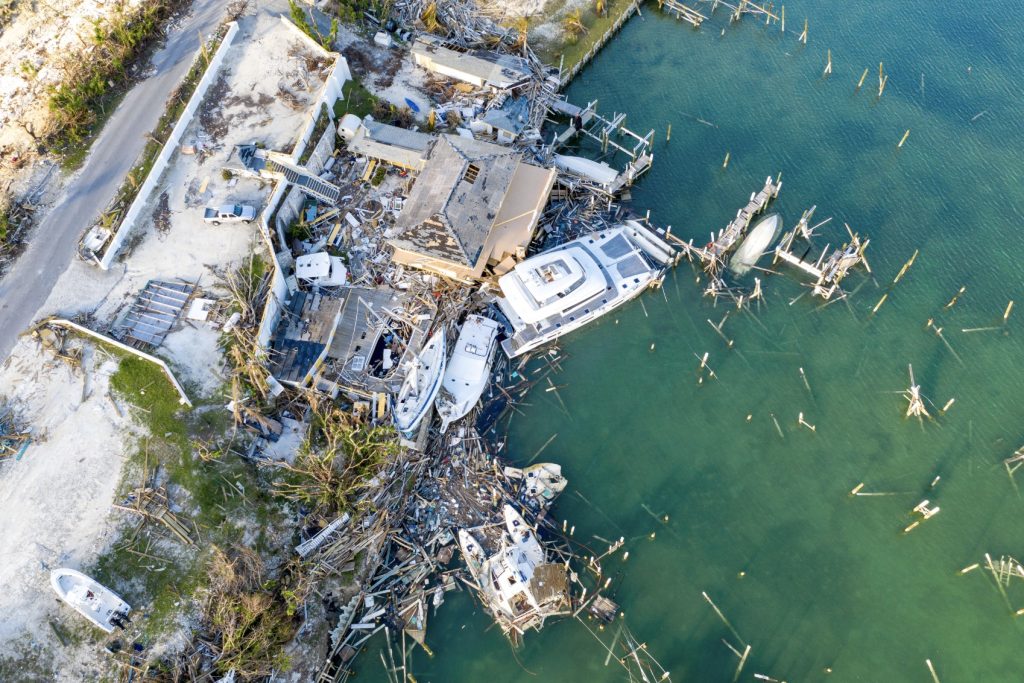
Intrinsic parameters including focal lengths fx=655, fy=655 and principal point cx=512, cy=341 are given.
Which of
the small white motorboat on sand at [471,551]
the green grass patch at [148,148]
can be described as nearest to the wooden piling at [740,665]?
the small white motorboat on sand at [471,551]

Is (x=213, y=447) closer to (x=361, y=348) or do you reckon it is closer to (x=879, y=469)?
(x=361, y=348)

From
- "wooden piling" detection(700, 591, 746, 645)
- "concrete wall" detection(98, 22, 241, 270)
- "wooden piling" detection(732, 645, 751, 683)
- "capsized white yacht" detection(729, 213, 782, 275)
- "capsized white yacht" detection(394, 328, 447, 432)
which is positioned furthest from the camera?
"capsized white yacht" detection(729, 213, 782, 275)

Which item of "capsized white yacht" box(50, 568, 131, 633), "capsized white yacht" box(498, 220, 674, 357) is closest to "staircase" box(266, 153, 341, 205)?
"capsized white yacht" box(498, 220, 674, 357)

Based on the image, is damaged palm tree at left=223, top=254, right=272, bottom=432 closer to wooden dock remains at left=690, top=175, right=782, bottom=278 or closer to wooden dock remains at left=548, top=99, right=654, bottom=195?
wooden dock remains at left=548, top=99, right=654, bottom=195

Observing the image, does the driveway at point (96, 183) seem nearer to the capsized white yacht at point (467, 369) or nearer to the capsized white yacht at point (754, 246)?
the capsized white yacht at point (467, 369)

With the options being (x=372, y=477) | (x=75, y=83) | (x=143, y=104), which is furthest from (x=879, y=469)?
(x=75, y=83)

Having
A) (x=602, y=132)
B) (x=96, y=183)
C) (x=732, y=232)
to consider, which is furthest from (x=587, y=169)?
(x=96, y=183)
